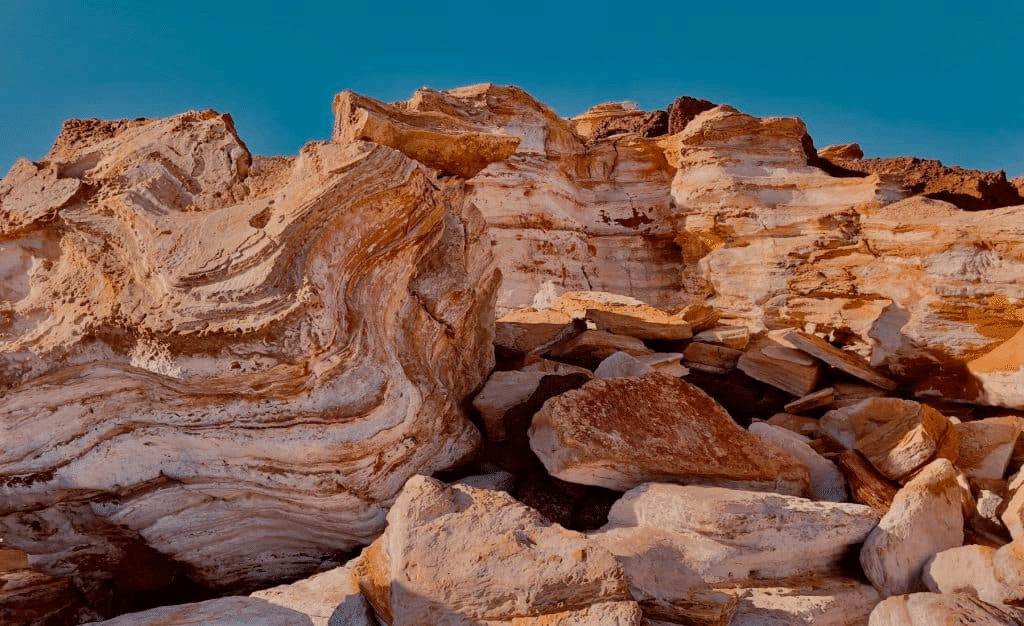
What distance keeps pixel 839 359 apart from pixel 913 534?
2.96 meters

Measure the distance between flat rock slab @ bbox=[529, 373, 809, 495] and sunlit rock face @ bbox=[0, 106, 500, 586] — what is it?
853 mm

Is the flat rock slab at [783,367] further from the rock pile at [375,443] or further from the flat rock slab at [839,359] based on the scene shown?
the rock pile at [375,443]

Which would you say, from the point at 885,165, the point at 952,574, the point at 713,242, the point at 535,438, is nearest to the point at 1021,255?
the point at 885,165

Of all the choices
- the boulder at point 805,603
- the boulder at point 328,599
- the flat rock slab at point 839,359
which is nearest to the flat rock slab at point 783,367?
the flat rock slab at point 839,359

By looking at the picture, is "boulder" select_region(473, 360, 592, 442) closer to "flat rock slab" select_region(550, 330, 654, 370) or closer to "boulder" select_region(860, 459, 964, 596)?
"flat rock slab" select_region(550, 330, 654, 370)

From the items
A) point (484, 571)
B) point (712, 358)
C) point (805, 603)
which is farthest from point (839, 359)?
point (484, 571)

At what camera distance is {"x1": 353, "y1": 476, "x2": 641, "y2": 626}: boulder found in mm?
3150

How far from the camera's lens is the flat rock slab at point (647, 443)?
434cm

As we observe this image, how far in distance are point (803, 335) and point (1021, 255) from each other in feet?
7.03

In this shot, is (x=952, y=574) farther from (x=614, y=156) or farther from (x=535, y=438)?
(x=614, y=156)

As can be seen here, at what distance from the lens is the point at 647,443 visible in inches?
176

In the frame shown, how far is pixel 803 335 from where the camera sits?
273 inches

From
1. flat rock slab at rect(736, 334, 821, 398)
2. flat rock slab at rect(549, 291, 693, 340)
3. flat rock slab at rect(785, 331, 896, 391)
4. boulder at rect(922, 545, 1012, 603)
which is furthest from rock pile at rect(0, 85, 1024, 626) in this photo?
flat rock slab at rect(549, 291, 693, 340)

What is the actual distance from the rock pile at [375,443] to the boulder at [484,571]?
0.01 metres
